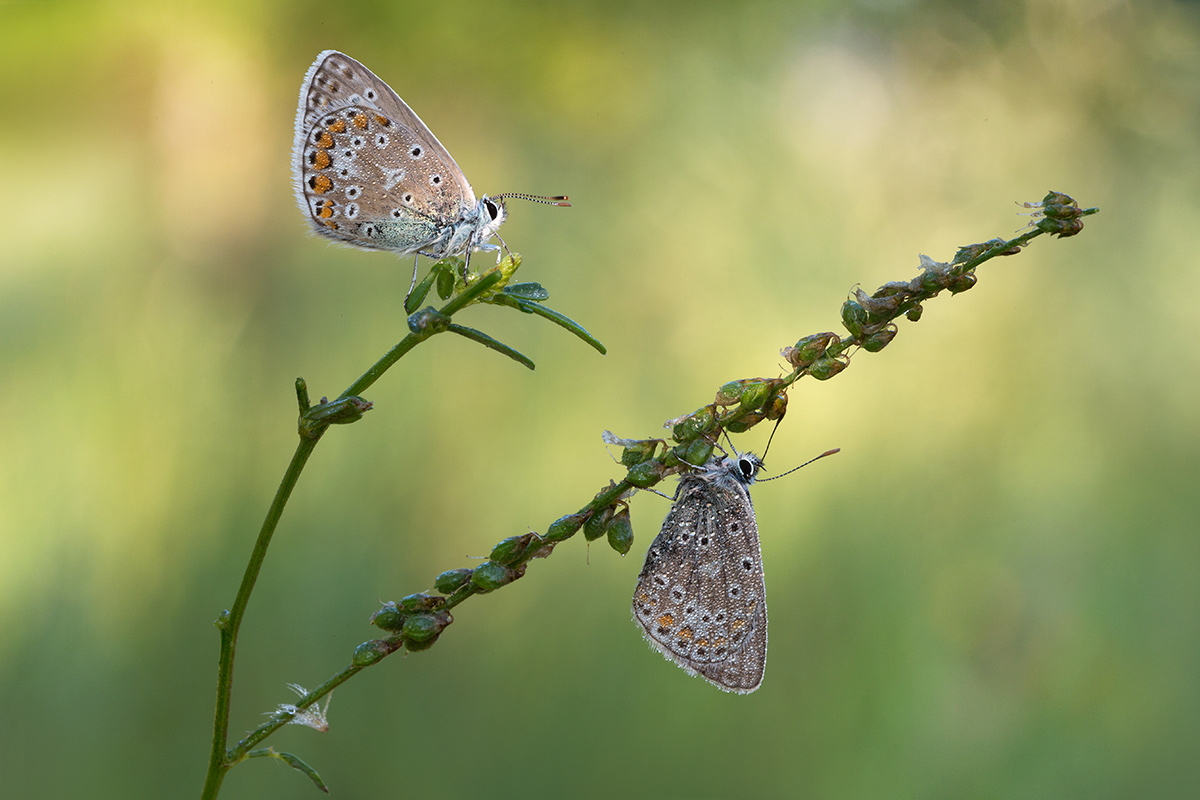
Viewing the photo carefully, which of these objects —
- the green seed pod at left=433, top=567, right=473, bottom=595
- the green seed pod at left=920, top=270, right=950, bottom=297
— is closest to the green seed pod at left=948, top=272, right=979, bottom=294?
the green seed pod at left=920, top=270, right=950, bottom=297

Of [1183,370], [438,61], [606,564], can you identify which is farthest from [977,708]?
[438,61]

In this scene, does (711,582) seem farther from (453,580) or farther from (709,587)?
(453,580)

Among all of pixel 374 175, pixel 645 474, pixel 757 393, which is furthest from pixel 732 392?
pixel 374 175

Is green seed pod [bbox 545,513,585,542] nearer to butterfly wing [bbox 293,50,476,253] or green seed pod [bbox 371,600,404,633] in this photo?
green seed pod [bbox 371,600,404,633]

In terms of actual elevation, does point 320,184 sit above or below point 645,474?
above

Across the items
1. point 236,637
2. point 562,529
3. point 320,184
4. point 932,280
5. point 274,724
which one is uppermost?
point 320,184
